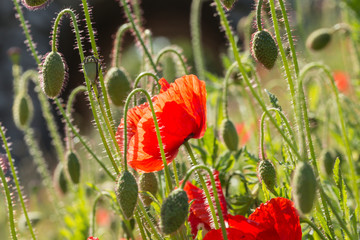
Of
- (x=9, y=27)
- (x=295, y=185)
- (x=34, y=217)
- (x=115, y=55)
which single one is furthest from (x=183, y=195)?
(x=9, y=27)

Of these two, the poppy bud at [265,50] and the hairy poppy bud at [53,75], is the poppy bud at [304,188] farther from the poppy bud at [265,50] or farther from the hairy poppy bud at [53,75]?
the hairy poppy bud at [53,75]

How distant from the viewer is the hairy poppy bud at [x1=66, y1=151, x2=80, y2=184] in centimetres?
146

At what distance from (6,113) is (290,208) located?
245 inches

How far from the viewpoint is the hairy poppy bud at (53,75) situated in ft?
3.58

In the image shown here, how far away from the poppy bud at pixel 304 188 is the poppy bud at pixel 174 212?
18cm

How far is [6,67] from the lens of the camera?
675 cm

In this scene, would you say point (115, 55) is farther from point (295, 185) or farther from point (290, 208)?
point (295, 185)

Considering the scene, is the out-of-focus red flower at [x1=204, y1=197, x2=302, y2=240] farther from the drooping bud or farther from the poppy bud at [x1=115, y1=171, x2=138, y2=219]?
the drooping bud

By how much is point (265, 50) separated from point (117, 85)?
382 mm

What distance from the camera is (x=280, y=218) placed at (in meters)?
0.99

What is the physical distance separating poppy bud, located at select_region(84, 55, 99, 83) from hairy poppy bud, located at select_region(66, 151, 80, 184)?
17.4 inches

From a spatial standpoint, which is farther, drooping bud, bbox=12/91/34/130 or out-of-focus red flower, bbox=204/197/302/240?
drooping bud, bbox=12/91/34/130

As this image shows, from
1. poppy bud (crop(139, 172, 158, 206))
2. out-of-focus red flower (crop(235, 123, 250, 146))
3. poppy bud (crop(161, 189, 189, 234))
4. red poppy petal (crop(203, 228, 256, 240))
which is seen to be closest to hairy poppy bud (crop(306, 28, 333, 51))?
out-of-focus red flower (crop(235, 123, 250, 146))

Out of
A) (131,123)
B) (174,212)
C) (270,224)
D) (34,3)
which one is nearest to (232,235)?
(270,224)
